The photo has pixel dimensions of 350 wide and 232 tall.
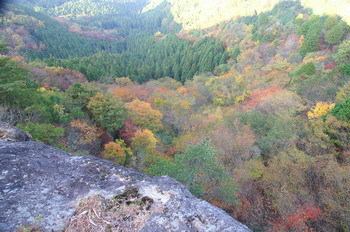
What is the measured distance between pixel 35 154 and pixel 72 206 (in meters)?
2.66

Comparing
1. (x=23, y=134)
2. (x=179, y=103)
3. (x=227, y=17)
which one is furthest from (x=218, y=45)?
(x=23, y=134)

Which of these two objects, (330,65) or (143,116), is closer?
(143,116)

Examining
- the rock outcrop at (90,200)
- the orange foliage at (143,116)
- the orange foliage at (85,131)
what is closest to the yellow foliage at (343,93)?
the orange foliage at (143,116)

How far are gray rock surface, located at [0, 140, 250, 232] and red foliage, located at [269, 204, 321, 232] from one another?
29.2 ft

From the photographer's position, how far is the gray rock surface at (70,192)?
493 cm

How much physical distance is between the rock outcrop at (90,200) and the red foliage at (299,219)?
29.3ft

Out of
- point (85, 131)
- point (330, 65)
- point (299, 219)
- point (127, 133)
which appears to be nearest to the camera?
point (299, 219)

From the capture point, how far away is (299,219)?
37.7 feet

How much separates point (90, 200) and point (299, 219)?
11515 mm

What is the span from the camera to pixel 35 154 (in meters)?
6.80

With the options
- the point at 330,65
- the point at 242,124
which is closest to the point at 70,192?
the point at 242,124

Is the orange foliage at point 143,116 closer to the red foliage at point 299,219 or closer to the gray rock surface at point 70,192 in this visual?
the red foliage at point 299,219

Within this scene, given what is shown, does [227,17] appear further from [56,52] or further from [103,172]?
[103,172]

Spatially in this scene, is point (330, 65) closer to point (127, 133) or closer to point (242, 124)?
point (242, 124)
